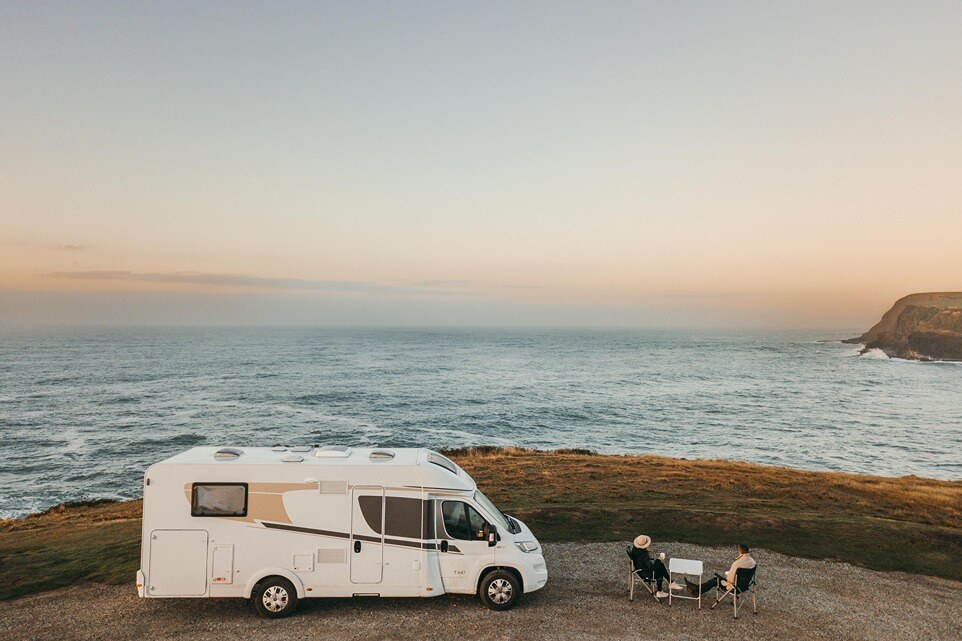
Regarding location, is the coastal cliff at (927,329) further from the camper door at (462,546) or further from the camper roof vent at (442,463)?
the camper door at (462,546)

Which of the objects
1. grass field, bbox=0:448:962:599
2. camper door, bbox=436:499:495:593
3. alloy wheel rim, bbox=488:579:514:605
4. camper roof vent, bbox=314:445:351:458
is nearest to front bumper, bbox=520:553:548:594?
alloy wheel rim, bbox=488:579:514:605

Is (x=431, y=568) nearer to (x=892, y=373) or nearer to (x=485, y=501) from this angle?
(x=485, y=501)

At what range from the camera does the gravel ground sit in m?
→ 11.6

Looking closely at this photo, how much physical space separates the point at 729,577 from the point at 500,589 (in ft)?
17.0

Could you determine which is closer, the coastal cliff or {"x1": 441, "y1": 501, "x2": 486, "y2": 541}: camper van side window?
{"x1": 441, "y1": 501, "x2": 486, "y2": 541}: camper van side window

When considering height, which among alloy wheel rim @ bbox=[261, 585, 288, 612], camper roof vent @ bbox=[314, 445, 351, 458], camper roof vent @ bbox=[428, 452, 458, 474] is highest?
camper roof vent @ bbox=[314, 445, 351, 458]

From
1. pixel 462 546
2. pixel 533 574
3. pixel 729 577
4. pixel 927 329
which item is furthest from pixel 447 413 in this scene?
pixel 927 329

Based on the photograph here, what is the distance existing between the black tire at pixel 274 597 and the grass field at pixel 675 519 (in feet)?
16.5

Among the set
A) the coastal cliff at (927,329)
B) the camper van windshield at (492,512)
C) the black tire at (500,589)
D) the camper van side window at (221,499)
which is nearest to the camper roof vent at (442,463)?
the camper van windshield at (492,512)

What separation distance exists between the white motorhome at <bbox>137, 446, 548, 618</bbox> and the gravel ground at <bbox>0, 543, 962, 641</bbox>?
23.1 inches

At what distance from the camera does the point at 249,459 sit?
12617mm

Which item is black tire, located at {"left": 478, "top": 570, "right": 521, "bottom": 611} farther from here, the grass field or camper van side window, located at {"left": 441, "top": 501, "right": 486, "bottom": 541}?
the grass field

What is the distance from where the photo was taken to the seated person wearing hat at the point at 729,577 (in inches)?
489

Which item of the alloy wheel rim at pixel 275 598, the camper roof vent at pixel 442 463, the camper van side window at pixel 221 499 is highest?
the camper roof vent at pixel 442 463
